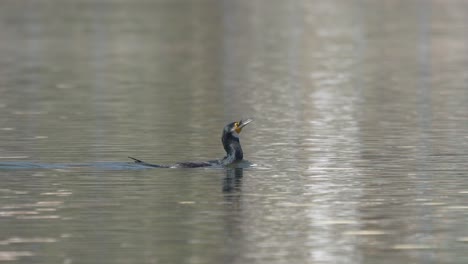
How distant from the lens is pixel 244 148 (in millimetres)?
34625

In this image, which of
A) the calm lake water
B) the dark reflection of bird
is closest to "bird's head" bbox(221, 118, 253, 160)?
the dark reflection of bird

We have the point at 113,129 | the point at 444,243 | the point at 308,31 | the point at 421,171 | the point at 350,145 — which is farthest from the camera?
the point at 308,31

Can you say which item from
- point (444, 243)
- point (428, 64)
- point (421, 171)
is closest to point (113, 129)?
point (421, 171)

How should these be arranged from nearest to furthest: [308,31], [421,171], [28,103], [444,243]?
[444,243] → [421,171] → [28,103] → [308,31]

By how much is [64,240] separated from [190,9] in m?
99.1

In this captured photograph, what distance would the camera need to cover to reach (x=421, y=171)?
30062mm

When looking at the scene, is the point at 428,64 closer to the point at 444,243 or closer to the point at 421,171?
the point at 421,171

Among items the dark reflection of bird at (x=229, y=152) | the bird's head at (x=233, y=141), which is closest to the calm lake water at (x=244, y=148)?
the dark reflection of bird at (x=229, y=152)

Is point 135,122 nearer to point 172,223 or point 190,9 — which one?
point 172,223

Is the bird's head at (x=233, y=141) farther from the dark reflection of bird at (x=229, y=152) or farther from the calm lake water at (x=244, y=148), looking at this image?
the calm lake water at (x=244, y=148)

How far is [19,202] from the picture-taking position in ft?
85.3

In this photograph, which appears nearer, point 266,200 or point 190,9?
point 266,200

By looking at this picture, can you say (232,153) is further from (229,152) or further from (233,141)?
(233,141)

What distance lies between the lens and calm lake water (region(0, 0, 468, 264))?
73.7 ft
